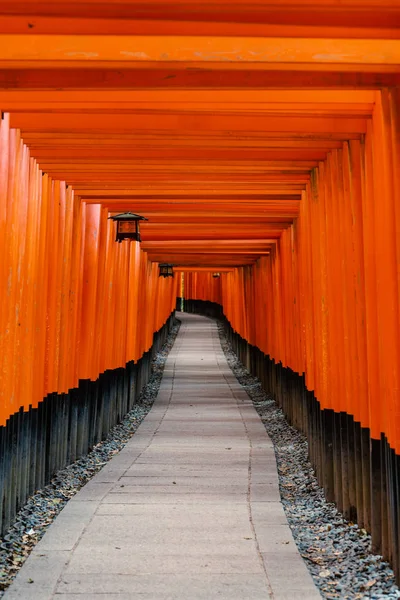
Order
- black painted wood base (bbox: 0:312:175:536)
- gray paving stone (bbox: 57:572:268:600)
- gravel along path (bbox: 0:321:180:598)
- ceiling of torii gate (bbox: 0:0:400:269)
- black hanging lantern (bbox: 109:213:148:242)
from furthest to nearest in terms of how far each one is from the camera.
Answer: black hanging lantern (bbox: 109:213:148:242) → black painted wood base (bbox: 0:312:175:536) → gravel along path (bbox: 0:321:180:598) → gray paving stone (bbox: 57:572:268:600) → ceiling of torii gate (bbox: 0:0:400:269)

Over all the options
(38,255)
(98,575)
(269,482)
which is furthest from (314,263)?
(98,575)

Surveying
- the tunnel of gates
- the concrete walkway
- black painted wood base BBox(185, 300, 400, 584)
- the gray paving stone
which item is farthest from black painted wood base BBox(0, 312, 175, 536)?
black painted wood base BBox(185, 300, 400, 584)

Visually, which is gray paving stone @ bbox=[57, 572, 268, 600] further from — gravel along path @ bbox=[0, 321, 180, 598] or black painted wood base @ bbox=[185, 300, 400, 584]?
black painted wood base @ bbox=[185, 300, 400, 584]

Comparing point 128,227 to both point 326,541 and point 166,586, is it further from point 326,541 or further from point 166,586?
point 166,586

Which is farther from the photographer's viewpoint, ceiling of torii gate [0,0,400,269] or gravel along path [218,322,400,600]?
gravel along path [218,322,400,600]

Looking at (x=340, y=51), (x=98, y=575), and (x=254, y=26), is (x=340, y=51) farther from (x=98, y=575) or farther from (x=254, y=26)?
(x=98, y=575)

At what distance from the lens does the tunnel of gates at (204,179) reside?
3990 mm

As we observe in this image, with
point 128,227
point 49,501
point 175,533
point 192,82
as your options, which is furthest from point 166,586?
point 128,227

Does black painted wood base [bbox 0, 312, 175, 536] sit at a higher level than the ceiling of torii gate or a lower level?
lower

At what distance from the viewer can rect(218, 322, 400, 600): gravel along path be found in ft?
15.3

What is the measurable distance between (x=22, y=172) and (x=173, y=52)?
254 cm

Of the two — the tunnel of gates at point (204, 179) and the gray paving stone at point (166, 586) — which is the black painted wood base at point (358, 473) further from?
the gray paving stone at point (166, 586)

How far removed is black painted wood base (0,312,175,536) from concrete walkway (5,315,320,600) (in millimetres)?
469

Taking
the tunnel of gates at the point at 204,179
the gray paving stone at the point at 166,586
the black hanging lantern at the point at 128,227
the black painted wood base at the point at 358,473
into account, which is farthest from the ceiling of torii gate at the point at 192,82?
the gray paving stone at the point at 166,586
